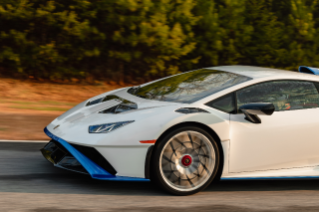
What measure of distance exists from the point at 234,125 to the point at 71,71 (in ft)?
28.3

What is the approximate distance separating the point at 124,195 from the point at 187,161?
68cm

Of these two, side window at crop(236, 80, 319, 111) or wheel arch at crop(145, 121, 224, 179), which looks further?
side window at crop(236, 80, 319, 111)

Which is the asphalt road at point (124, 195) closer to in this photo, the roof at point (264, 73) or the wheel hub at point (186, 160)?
the wheel hub at point (186, 160)

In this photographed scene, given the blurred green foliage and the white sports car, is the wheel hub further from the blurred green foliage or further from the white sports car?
the blurred green foliage

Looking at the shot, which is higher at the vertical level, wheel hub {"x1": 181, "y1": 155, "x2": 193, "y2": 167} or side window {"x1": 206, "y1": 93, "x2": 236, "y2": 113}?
side window {"x1": 206, "y1": 93, "x2": 236, "y2": 113}

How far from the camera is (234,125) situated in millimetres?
4168

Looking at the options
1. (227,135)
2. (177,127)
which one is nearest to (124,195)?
(177,127)

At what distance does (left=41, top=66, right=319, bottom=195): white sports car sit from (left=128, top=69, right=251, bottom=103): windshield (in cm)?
2

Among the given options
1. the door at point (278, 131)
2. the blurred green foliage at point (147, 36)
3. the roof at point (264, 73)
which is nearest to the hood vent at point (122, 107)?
the door at point (278, 131)

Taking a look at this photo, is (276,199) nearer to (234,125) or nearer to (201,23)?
(234,125)

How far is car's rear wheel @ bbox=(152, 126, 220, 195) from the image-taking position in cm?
401

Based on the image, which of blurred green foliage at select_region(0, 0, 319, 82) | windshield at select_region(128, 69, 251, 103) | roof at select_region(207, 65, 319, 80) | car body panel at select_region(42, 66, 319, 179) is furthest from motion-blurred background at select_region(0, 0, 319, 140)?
car body panel at select_region(42, 66, 319, 179)

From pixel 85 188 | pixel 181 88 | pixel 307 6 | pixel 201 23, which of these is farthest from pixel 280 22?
pixel 85 188

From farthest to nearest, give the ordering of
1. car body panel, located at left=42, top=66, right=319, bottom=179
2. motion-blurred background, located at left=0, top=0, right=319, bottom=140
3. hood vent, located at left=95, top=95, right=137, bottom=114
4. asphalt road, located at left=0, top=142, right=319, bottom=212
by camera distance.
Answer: motion-blurred background, located at left=0, top=0, right=319, bottom=140 < hood vent, located at left=95, top=95, right=137, bottom=114 < car body panel, located at left=42, top=66, right=319, bottom=179 < asphalt road, located at left=0, top=142, right=319, bottom=212
